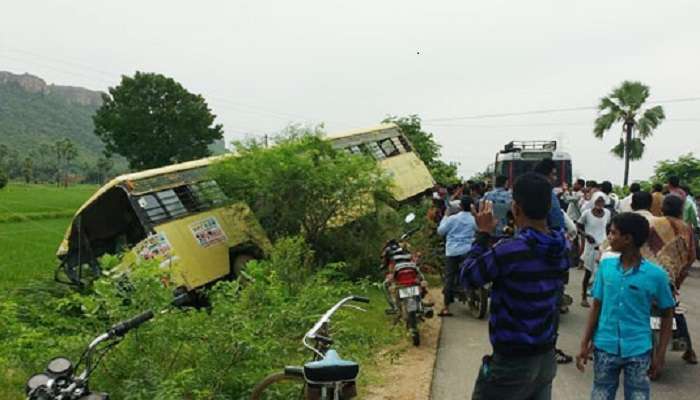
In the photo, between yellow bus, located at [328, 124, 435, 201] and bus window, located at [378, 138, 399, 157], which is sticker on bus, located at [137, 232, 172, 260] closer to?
yellow bus, located at [328, 124, 435, 201]

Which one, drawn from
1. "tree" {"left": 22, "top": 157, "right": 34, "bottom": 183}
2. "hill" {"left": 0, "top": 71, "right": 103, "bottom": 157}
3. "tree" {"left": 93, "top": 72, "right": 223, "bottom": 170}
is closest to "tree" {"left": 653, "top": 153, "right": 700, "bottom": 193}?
"tree" {"left": 93, "top": 72, "right": 223, "bottom": 170}

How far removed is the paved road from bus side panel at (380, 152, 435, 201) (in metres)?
8.83

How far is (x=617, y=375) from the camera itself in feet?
13.6

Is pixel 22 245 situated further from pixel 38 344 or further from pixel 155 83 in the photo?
pixel 155 83

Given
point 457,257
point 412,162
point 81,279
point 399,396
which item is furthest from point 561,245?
point 412,162

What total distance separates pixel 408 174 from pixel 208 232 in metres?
8.34

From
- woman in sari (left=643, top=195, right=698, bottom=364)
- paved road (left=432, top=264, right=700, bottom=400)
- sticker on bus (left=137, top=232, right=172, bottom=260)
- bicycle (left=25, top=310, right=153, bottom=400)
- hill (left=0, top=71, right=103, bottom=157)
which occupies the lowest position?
paved road (left=432, top=264, right=700, bottom=400)

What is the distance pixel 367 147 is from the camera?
17719mm

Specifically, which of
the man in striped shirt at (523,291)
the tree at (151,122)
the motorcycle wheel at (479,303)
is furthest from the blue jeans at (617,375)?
the tree at (151,122)

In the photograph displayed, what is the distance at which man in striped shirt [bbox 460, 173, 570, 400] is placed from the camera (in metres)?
3.20

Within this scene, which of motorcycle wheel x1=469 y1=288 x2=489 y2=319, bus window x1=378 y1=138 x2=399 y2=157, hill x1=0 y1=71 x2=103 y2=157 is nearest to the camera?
motorcycle wheel x1=469 y1=288 x2=489 y2=319

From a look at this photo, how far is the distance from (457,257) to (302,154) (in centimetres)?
403

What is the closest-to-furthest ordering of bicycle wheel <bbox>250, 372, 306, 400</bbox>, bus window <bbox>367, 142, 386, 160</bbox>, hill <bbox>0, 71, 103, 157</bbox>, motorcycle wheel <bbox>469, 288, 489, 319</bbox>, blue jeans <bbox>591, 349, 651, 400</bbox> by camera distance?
1. bicycle wheel <bbox>250, 372, 306, 400</bbox>
2. blue jeans <bbox>591, 349, 651, 400</bbox>
3. motorcycle wheel <bbox>469, 288, 489, 319</bbox>
4. bus window <bbox>367, 142, 386, 160</bbox>
5. hill <bbox>0, 71, 103, 157</bbox>

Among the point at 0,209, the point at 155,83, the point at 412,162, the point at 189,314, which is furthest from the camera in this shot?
the point at 155,83
